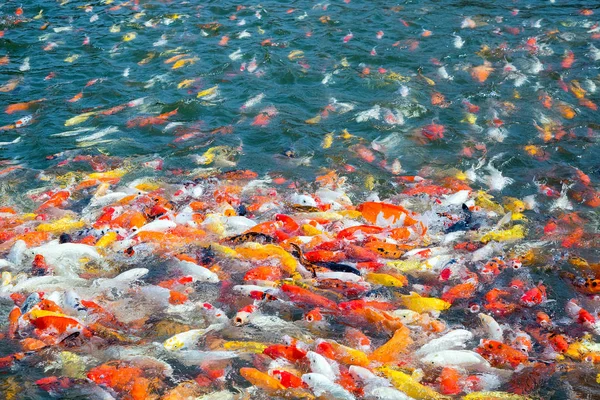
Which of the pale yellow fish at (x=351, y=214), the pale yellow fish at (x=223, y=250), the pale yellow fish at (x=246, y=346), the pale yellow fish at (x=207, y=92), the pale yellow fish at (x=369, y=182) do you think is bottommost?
the pale yellow fish at (x=369, y=182)

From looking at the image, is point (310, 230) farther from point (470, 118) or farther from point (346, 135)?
point (470, 118)

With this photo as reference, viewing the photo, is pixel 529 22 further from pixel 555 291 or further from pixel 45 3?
pixel 45 3

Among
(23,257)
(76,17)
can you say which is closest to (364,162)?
(23,257)

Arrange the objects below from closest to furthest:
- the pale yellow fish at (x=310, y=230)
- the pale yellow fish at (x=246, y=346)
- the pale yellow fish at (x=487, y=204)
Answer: the pale yellow fish at (x=246, y=346)
the pale yellow fish at (x=310, y=230)
the pale yellow fish at (x=487, y=204)

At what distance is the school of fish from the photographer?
7.34 m

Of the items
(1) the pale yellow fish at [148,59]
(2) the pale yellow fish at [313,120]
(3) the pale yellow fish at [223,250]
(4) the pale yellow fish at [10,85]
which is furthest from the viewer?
(1) the pale yellow fish at [148,59]

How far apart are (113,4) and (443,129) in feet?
44.5

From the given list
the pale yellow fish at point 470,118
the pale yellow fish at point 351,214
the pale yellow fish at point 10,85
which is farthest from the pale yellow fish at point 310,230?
the pale yellow fish at point 10,85

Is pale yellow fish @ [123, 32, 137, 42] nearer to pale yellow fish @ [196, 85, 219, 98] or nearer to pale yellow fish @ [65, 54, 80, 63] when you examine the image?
pale yellow fish @ [65, 54, 80, 63]

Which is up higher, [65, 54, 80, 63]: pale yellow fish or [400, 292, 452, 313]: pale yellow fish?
[65, 54, 80, 63]: pale yellow fish

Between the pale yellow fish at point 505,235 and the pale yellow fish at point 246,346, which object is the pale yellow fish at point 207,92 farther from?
the pale yellow fish at point 246,346

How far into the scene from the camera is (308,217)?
10531 millimetres

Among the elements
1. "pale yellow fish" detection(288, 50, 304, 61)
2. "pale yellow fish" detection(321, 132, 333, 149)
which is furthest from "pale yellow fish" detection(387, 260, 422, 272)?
"pale yellow fish" detection(288, 50, 304, 61)

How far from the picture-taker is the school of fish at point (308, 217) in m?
7.34
